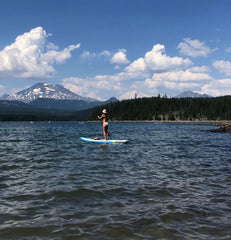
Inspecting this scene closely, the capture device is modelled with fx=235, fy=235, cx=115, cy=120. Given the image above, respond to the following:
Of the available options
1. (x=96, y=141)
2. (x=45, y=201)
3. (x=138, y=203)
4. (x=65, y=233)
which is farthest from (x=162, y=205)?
(x=96, y=141)

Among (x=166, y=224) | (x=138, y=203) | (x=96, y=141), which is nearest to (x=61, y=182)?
(x=138, y=203)

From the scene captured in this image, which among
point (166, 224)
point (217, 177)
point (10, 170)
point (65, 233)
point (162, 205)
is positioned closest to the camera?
point (65, 233)

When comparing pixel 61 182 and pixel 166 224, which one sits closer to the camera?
pixel 166 224

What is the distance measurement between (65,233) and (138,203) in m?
3.05

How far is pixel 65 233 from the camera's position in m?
5.76

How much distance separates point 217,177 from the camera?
11836 millimetres

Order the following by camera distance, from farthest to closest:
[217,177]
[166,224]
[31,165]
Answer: [31,165], [217,177], [166,224]

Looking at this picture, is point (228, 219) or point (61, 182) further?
point (61, 182)

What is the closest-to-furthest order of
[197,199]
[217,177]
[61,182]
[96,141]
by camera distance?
[197,199] < [61,182] < [217,177] < [96,141]

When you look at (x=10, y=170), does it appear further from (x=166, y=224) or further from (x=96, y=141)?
(x=96, y=141)

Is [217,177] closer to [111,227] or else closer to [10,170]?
[111,227]

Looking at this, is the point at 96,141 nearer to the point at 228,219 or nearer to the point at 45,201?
the point at 45,201

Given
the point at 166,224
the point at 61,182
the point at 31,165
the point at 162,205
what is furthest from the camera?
the point at 31,165

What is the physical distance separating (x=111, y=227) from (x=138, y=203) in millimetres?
2119
